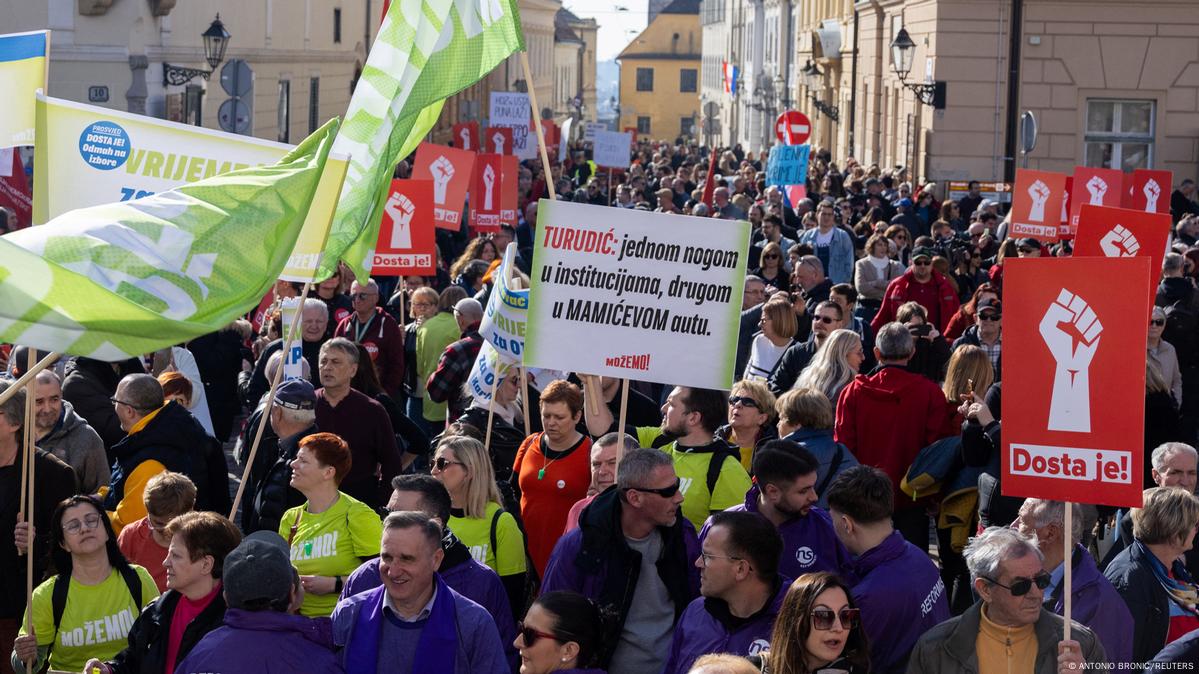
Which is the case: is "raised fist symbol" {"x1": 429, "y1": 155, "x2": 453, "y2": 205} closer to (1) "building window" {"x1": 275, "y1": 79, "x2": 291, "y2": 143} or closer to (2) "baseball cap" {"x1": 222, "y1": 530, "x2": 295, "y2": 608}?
(2) "baseball cap" {"x1": 222, "y1": 530, "x2": 295, "y2": 608}

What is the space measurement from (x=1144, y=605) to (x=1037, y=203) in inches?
426

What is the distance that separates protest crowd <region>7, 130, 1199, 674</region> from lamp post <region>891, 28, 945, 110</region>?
694 inches

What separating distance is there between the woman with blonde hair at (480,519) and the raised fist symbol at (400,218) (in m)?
5.64

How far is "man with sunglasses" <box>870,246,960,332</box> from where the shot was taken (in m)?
12.7

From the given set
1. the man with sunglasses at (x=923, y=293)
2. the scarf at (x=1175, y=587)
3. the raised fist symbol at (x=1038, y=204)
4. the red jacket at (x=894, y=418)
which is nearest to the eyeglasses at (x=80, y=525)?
the scarf at (x=1175, y=587)

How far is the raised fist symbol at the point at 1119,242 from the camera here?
9.45 m

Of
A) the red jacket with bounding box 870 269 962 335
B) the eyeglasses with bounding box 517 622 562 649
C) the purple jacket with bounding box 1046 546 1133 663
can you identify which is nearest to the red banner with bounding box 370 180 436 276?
the red jacket with bounding box 870 269 962 335

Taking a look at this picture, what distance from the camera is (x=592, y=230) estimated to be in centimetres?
654

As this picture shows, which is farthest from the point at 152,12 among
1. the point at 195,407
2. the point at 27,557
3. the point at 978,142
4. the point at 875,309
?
the point at 27,557

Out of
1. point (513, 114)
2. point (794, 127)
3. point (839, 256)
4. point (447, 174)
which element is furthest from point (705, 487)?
point (513, 114)

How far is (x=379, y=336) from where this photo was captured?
10.9 m

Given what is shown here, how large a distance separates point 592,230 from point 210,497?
2346 mm

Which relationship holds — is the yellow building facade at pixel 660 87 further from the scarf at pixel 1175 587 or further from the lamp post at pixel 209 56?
the scarf at pixel 1175 587

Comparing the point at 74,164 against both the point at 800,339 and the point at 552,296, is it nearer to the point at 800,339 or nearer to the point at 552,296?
the point at 552,296
